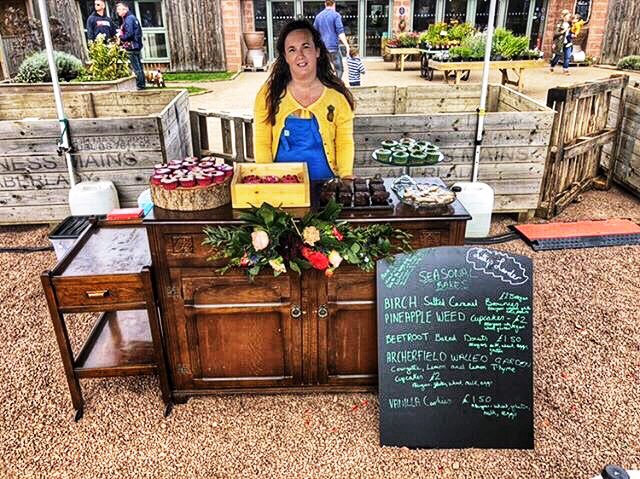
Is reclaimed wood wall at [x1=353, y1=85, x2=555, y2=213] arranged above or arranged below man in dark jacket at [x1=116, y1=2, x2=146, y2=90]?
below

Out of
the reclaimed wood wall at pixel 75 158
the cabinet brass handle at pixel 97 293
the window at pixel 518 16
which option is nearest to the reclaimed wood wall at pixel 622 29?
the window at pixel 518 16

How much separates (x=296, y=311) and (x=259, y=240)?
538 mm

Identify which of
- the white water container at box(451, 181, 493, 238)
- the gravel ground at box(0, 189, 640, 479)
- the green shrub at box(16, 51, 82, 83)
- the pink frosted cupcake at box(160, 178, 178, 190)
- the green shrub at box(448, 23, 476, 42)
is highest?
the green shrub at box(448, 23, 476, 42)

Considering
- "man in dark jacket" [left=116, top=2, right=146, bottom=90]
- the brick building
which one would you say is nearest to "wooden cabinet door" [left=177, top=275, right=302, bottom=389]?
"man in dark jacket" [left=116, top=2, right=146, bottom=90]

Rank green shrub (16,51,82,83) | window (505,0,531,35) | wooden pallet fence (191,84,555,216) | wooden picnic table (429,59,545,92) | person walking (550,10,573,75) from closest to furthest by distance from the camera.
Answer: wooden pallet fence (191,84,555,216), green shrub (16,51,82,83), wooden picnic table (429,59,545,92), person walking (550,10,573,75), window (505,0,531,35)

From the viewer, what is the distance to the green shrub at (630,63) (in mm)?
14273

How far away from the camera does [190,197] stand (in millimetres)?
2719

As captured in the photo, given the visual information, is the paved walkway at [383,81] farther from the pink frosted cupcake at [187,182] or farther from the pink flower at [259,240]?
the pink flower at [259,240]

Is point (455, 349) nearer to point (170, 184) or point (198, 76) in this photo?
point (170, 184)

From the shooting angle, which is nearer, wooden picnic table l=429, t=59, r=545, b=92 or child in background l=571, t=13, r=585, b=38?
wooden picnic table l=429, t=59, r=545, b=92

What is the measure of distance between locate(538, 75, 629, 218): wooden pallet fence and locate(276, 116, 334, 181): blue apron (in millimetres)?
2997

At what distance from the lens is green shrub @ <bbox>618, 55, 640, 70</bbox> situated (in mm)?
A: 14273

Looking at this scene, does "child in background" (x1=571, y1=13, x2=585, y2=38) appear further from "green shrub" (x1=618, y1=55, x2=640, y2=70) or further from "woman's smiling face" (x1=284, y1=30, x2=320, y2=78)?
"woman's smiling face" (x1=284, y1=30, x2=320, y2=78)

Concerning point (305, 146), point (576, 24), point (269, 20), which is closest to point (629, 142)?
point (305, 146)
